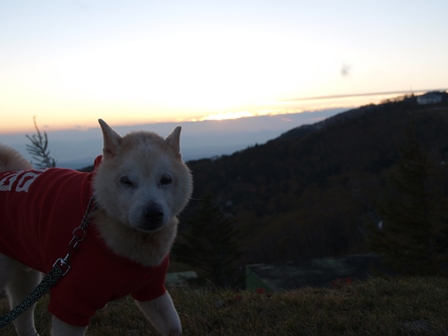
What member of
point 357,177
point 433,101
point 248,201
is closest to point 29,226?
point 248,201

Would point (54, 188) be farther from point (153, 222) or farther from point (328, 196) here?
point (328, 196)

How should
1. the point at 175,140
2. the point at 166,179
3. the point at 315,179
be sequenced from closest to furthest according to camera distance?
the point at 166,179
the point at 175,140
the point at 315,179

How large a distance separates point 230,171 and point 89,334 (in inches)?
4312

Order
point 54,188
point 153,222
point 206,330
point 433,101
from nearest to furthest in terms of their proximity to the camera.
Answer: point 153,222 < point 54,188 < point 206,330 < point 433,101

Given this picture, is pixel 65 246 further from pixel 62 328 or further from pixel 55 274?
pixel 62 328

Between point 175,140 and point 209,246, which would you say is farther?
point 209,246

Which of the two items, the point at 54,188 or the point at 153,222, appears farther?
the point at 54,188

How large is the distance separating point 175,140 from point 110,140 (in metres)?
0.54

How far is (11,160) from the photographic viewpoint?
4.36 m

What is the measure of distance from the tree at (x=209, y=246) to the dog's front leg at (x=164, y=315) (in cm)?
3000

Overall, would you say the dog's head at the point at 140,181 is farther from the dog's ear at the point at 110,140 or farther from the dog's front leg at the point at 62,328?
the dog's front leg at the point at 62,328

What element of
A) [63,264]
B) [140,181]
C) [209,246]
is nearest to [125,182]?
[140,181]

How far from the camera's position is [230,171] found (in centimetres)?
11369

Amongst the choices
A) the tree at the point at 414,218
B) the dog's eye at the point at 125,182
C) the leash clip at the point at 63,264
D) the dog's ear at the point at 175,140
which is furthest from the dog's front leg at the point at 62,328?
the tree at the point at 414,218
